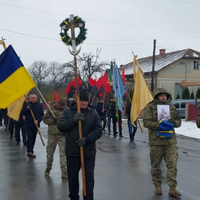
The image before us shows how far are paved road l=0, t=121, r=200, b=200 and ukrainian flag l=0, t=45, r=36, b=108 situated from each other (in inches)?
66.2

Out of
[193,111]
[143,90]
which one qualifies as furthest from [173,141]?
[193,111]

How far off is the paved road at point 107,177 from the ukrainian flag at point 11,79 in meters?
1.68

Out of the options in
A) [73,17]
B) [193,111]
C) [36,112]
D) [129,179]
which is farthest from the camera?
[193,111]

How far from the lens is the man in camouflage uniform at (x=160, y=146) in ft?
18.8

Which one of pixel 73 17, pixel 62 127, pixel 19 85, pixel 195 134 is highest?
pixel 73 17

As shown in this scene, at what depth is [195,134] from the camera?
651 inches

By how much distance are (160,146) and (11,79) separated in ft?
12.1

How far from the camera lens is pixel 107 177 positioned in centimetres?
706

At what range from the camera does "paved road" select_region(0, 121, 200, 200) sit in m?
5.82

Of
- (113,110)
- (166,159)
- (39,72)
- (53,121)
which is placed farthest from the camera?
(39,72)

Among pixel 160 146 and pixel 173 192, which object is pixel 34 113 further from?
pixel 173 192

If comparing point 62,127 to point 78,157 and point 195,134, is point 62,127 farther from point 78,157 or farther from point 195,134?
point 195,134

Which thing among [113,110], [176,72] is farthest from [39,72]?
[113,110]

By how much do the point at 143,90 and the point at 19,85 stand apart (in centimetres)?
513
